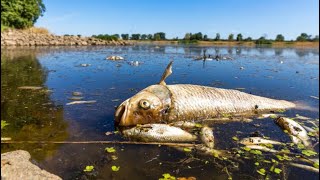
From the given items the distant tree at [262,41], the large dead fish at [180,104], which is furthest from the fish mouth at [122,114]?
the distant tree at [262,41]

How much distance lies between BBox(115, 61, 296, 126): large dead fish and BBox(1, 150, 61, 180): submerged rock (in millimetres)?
2615

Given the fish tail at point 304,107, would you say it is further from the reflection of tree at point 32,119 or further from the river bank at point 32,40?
the river bank at point 32,40

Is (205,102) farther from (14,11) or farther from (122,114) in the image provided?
(14,11)

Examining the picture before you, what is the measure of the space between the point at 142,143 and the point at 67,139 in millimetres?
1594

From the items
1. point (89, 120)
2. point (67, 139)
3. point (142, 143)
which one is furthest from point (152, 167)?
point (89, 120)

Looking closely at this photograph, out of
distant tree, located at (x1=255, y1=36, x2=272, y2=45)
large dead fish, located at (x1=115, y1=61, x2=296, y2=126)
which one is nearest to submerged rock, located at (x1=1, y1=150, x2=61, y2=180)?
large dead fish, located at (x1=115, y1=61, x2=296, y2=126)

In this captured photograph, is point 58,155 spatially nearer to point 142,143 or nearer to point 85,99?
point 142,143

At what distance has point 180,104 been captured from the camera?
24.6 feet

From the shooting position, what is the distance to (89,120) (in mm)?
7340

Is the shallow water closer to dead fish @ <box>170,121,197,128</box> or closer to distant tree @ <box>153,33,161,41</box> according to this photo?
dead fish @ <box>170,121,197,128</box>

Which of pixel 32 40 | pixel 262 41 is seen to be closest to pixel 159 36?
pixel 262 41

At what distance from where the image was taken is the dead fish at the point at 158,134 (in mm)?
6180

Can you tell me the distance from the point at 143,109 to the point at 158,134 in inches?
35.8

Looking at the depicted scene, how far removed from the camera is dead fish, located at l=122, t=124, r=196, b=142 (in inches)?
243
